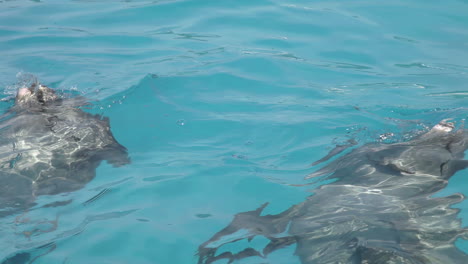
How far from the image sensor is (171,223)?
5320 millimetres

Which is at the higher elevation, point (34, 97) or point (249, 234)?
point (34, 97)

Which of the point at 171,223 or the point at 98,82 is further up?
the point at 98,82

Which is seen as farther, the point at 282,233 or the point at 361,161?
the point at 361,161

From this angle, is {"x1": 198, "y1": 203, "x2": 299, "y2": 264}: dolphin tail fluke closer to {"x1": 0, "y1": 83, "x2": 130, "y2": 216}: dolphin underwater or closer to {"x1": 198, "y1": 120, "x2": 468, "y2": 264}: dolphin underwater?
{"x1": 198, "y1": 120, "x2": 468, "y2": 264}: dolphin underwater

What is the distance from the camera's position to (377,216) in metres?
4.71

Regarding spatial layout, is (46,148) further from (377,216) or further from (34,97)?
(377,216)

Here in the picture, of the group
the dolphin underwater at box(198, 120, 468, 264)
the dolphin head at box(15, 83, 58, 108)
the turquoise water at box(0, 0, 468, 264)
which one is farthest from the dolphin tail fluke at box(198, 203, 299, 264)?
the dolphin head at box(15, 83, 58, 108)

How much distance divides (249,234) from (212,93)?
3.89 m

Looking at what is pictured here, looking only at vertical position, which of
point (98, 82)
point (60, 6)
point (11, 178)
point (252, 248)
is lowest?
point (252, 248)

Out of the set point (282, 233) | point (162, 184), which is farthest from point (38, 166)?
point (282, 233)

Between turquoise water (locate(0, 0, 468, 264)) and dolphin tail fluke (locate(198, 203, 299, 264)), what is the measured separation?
12 cm

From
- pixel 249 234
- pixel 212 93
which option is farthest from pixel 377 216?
pixel 212 93

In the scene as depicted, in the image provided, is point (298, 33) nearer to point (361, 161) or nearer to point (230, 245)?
point (361, 161)

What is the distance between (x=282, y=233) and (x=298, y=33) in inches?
276
